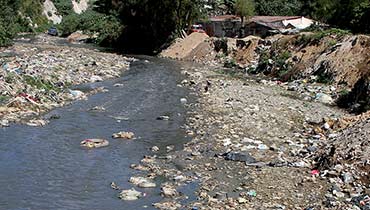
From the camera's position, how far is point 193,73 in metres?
31.2

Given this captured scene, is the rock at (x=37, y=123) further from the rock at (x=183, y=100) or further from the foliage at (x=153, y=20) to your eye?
the foliage at (x=153, y=20)

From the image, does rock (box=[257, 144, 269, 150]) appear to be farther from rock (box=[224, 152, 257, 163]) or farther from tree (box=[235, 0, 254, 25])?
tree (box=[235, 0, 254, 25])

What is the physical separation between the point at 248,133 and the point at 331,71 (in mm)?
11379

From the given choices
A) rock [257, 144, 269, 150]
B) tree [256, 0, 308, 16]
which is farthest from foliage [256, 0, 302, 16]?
rock [257, 144, 269, 150]

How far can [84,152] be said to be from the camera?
14000 mm

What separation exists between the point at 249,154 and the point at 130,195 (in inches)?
162

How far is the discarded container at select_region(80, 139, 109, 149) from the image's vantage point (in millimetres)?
14570

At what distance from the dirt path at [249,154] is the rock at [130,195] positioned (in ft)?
2.06

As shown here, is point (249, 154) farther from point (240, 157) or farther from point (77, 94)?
point (77, 94)

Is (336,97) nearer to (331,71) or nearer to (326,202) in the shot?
(331,71)

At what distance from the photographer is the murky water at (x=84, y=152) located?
10.7 meters

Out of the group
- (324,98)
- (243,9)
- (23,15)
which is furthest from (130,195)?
(23,15)

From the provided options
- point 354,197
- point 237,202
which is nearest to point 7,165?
point 237,202

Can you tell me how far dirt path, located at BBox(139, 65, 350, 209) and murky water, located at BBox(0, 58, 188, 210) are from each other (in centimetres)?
91
